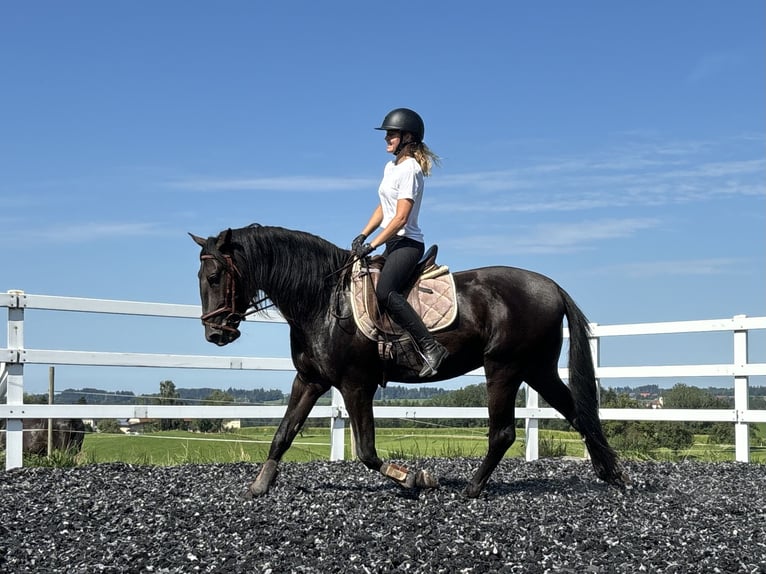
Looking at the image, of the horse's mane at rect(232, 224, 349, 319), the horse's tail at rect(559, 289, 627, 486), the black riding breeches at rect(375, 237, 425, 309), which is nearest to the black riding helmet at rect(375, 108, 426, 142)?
the black riding breeches at rect(375, 237, 425, 309)

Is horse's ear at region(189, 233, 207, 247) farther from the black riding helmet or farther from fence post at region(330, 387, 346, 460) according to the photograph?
fence post at region(330, 387, 346, 460)

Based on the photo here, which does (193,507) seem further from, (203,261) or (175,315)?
(175,315)

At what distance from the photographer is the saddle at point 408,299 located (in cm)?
667

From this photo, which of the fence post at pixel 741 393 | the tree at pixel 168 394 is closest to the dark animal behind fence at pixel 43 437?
the tree at pixel 168 394

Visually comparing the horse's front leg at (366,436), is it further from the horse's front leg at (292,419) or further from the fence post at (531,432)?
the fence post at (531,432)

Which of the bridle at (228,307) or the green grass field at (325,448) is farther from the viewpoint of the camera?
the green grass field at (325,448)

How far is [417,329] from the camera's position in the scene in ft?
A: 21.6

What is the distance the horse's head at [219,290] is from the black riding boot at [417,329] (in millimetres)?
1180

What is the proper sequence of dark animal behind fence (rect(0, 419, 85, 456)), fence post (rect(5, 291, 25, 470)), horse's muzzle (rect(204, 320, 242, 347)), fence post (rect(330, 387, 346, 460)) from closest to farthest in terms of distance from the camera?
horse's muzzle (rect(204, 320, 242, 347)) < fence post (rect(5, 291, 25, 470)) < fence post (rect(330, 387, 346, 460)) < dark animal behind fence (rect(0, 419, 85, 456))

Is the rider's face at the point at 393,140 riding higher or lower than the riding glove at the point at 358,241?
higher

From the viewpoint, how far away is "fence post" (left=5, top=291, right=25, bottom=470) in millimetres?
8742

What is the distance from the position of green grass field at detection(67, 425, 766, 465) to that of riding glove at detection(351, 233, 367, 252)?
412cm

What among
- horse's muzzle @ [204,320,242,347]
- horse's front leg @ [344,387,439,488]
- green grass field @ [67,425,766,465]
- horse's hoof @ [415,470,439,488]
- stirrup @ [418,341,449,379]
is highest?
horse's muzzle @ [204,320,242,347]

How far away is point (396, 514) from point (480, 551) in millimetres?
998
